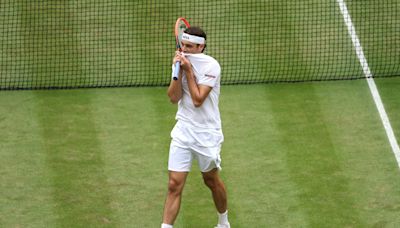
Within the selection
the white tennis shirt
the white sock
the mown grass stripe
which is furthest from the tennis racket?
the mown grass stripe

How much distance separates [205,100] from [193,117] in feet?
0.74

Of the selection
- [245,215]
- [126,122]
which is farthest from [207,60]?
[126,122]

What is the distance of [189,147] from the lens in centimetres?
1076

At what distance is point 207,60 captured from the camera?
35.1 ft

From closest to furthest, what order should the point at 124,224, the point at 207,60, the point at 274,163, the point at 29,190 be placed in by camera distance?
the point at 207,60, the point at 124,224, the point at 29,190, the point at 274,163

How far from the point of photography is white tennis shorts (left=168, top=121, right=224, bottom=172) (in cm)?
1073

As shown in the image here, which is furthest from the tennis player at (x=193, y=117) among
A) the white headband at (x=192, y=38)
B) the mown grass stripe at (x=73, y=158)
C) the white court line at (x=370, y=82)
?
A: the white court line at (x=370, y=82)

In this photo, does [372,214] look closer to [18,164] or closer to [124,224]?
[124,224]

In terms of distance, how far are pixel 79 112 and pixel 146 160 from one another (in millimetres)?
2067

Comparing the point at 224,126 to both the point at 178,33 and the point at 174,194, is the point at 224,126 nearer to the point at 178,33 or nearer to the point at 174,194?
the point at 178,33

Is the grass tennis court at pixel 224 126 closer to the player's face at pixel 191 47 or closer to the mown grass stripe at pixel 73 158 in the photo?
the mown grass stripe at pixel 73 158

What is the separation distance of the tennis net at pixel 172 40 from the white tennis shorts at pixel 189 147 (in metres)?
5.47

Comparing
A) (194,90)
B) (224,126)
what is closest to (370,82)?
(224,126)

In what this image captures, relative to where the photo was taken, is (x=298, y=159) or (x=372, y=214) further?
(x=298, y=159)
